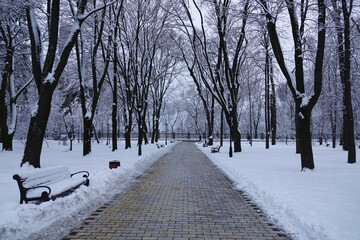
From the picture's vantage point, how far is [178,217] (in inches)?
219

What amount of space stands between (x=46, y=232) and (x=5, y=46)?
60.3ft

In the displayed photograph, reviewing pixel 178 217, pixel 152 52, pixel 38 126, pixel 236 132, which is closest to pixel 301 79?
pixel 178 217

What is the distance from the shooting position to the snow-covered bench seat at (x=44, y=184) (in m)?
5.29

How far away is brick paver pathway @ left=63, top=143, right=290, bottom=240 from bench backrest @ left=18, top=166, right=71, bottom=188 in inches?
55.7

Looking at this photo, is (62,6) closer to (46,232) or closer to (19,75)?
(19,75)

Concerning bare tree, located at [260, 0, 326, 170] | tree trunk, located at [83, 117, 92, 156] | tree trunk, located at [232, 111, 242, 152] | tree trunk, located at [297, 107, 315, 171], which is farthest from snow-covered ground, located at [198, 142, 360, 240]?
tree trunk, located at [232, 111, 242, 152]

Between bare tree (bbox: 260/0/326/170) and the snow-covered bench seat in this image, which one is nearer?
the snow-covered bench seat

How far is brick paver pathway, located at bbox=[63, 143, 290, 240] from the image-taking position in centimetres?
463

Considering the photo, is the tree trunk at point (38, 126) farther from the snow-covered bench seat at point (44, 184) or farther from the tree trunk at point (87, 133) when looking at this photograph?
the tree trunk at point (87, 133)

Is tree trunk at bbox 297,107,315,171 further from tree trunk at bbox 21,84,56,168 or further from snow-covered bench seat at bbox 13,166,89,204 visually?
tree trunk at bbox 21,84,56,168

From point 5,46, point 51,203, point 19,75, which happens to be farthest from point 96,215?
point 19,75

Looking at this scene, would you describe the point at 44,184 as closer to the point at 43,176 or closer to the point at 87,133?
the point at 43,176

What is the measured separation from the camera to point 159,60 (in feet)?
106

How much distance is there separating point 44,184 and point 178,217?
3.13 meters
